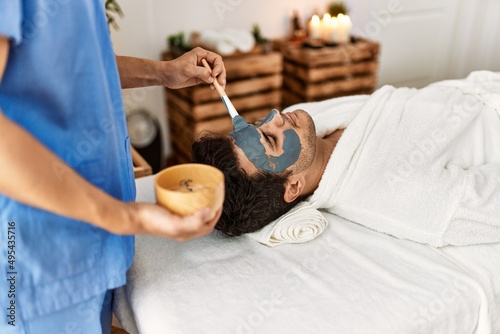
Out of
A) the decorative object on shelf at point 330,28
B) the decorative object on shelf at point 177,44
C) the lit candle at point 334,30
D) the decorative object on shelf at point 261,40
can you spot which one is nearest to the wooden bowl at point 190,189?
the decorative object on shelf at point 177,44

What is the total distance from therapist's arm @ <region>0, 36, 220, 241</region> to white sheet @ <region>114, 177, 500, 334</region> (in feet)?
1.03

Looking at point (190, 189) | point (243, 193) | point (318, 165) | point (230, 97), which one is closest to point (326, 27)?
point (230, 97)

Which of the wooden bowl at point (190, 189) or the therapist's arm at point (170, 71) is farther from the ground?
the therapist's arm at point (170, 71)

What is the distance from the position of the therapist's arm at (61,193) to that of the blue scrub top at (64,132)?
3.7 inches

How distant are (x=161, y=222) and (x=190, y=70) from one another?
60 centimetres

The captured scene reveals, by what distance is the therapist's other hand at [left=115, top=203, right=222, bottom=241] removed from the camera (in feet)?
2.52

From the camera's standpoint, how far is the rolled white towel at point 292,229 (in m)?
1.27

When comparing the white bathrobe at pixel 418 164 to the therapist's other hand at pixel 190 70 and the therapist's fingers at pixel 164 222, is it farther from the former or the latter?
the therapist's fingers at pixel 164 222

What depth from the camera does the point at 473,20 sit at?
12.1 ft

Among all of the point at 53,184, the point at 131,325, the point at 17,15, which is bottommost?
the point at 131,325

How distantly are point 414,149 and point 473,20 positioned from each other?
9.14 feet

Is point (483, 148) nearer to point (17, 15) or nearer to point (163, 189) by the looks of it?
point (163, 189)

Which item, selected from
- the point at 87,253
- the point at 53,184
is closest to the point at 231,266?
the point at 87,253

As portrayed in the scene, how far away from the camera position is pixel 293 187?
1.36 metres
